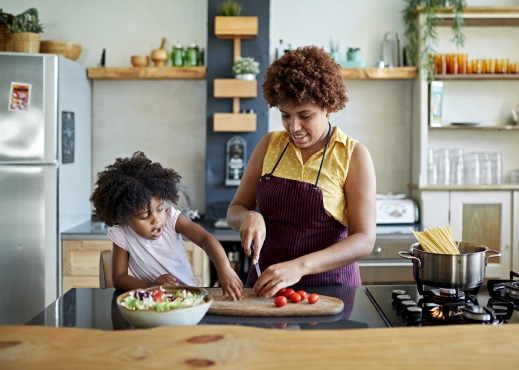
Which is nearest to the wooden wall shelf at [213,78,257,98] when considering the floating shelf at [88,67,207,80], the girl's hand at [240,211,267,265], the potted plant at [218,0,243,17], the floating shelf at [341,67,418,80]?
the floating shelf at [88,67,207,80]

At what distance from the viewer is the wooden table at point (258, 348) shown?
1.16 meters

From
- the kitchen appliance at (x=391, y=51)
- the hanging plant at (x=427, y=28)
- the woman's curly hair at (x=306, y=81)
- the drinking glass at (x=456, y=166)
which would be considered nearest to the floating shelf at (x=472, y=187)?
the drinking glass at (x=456, y=166)

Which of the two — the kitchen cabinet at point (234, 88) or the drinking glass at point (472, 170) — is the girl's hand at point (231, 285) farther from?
the drinking glass at point (472, 170)

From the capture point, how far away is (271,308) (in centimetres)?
165

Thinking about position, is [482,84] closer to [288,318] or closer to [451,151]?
[451,151]

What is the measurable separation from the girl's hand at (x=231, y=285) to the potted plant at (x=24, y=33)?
2.82 meters

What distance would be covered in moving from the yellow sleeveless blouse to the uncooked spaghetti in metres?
0.36

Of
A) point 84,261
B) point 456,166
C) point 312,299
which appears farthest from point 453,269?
point 84,261

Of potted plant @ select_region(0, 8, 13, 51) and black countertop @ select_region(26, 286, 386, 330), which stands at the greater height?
potted plant @ select_region(0, 8, 13, 51)

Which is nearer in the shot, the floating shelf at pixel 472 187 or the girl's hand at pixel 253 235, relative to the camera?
the girl's hand at pixel 253 235

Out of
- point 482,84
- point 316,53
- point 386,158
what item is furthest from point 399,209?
point 316,53

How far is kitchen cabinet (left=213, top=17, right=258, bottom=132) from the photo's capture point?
13.3 feet

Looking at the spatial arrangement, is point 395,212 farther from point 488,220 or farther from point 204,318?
point 204,318

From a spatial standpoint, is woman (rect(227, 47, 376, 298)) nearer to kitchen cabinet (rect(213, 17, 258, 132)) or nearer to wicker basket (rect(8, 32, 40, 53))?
kitchen cabinet (rect(213, 17, 258, 132))
